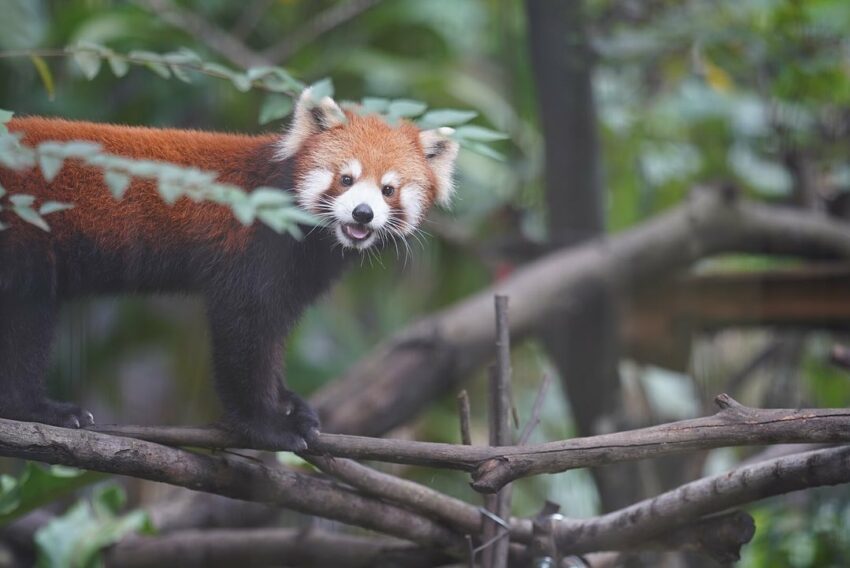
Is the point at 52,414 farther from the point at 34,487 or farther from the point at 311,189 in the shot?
the point at 311,189

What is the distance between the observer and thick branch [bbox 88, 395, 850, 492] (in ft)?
5.35

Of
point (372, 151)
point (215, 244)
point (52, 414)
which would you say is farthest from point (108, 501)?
point (372, 151)

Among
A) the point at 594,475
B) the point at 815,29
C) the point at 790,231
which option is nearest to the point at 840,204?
the point at 790,231

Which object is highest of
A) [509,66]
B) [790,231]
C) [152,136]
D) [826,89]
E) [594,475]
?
[509,66]

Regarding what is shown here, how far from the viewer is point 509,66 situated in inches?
197

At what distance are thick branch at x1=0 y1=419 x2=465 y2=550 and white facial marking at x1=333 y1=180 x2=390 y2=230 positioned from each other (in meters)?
0.56

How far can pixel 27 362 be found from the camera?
6.53 ft

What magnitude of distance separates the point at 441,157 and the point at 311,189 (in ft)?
1.27

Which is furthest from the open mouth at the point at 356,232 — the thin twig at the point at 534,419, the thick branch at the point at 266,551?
the thick branch at the point at 266,551

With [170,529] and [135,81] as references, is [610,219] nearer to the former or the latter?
[135,81]

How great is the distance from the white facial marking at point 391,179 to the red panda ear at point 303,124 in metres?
0.15

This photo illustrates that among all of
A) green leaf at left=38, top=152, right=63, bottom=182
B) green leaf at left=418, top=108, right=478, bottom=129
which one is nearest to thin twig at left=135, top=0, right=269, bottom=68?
green leaf at left=418, top=108, right=478, bottom=129

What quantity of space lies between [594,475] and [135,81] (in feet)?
9.15

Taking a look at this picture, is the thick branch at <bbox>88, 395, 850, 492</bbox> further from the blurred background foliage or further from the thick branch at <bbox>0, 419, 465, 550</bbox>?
the blurred background foliage
